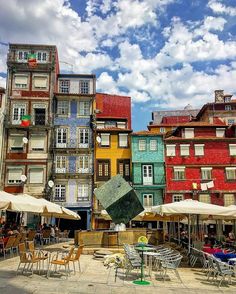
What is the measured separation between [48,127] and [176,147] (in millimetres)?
14408

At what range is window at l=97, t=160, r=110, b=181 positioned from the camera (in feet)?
122

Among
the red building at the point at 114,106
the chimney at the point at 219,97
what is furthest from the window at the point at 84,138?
the chimney at the point at 219,97

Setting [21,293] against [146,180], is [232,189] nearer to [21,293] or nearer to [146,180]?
[146,180]

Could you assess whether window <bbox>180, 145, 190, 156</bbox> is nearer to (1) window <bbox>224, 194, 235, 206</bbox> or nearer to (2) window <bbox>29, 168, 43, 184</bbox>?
(1) window <bbox>224, 194, 235, 206</bbox>

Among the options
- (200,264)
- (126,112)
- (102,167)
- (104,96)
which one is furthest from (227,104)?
(200,264)

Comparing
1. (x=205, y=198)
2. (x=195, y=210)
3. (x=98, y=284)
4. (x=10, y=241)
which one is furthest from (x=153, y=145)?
(x=98, y=284)

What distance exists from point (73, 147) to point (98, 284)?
28277 millimetres

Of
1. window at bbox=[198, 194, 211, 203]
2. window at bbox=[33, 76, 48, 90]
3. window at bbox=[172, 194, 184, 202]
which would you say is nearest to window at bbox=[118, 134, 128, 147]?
window at bbox=[172, 194, 184, 202]

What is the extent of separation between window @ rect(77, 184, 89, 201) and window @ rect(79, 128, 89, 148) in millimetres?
4457

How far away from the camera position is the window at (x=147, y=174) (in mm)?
36750

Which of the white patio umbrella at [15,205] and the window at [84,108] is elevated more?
the window at [84,108]

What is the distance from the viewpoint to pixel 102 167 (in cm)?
3753

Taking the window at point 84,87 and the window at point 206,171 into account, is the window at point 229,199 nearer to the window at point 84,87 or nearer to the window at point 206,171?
the window at point 206,171

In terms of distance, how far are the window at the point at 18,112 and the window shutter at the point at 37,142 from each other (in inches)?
96.4
